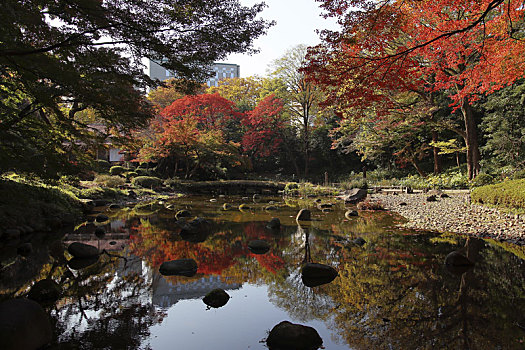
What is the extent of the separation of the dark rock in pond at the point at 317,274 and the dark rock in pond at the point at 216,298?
1.06 meters

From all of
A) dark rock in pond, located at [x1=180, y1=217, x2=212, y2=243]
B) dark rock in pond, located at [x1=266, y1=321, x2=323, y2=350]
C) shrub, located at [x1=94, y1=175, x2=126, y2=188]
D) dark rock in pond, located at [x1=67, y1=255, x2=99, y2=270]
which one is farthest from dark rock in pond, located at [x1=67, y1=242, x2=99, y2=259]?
shrub, located at [x1=94, y1=175, x2=126, y2=188]

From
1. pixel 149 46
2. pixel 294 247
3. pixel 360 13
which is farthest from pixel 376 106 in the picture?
pixel 149 46

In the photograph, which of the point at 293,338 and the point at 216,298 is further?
the point at 216,298

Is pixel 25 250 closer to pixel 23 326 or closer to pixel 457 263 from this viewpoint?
pixel 23 326

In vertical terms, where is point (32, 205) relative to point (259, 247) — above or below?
above

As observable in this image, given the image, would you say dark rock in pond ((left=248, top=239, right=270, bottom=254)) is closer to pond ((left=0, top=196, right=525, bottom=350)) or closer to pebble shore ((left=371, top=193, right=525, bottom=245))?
pond ((left=0, top=196, right=525, bottom=350))

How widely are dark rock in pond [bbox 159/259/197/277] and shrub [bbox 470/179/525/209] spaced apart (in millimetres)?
7469

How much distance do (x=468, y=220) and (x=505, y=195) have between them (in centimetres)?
155

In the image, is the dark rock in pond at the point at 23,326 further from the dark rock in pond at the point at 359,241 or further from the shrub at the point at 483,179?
the shrub at the point at 483,179

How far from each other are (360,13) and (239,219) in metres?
6.28

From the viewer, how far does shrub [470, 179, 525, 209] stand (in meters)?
7.12

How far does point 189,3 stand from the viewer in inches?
185

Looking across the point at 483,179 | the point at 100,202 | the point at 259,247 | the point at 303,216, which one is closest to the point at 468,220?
the point at 303,216

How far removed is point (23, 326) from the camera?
2289mm
